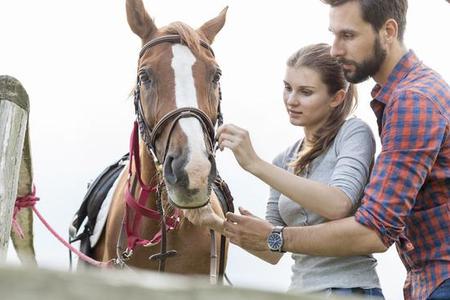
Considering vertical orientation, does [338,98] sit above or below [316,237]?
above

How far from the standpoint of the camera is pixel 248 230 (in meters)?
3.06

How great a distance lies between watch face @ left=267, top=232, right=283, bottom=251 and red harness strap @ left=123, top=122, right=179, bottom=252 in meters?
1.17

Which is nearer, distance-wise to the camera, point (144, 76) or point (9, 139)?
point (9, 139)

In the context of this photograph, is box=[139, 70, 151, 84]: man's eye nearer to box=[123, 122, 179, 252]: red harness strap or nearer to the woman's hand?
box=[123, 122, 179, 252]: red harness strap

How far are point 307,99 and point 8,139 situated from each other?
1269mm

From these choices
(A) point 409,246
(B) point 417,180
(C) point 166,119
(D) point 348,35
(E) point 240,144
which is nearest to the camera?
(B) point 417,180

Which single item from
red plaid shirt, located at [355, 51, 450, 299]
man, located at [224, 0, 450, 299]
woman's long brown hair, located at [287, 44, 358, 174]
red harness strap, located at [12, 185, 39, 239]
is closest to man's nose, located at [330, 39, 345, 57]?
man, located at [224, 0, 450, 299]

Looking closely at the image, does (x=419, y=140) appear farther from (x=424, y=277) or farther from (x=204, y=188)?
(x=204, y=188)

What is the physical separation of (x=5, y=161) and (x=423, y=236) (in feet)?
5.29

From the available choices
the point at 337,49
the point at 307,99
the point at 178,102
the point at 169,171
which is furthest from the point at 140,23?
the point at 337,49

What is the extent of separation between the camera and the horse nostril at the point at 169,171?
347cm

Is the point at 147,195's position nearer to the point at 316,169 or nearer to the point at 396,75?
the point at 316,169

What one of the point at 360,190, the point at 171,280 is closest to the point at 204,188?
the point at 360,190

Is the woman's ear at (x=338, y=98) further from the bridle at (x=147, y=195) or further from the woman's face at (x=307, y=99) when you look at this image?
the bridle at (x=147, y=195)
